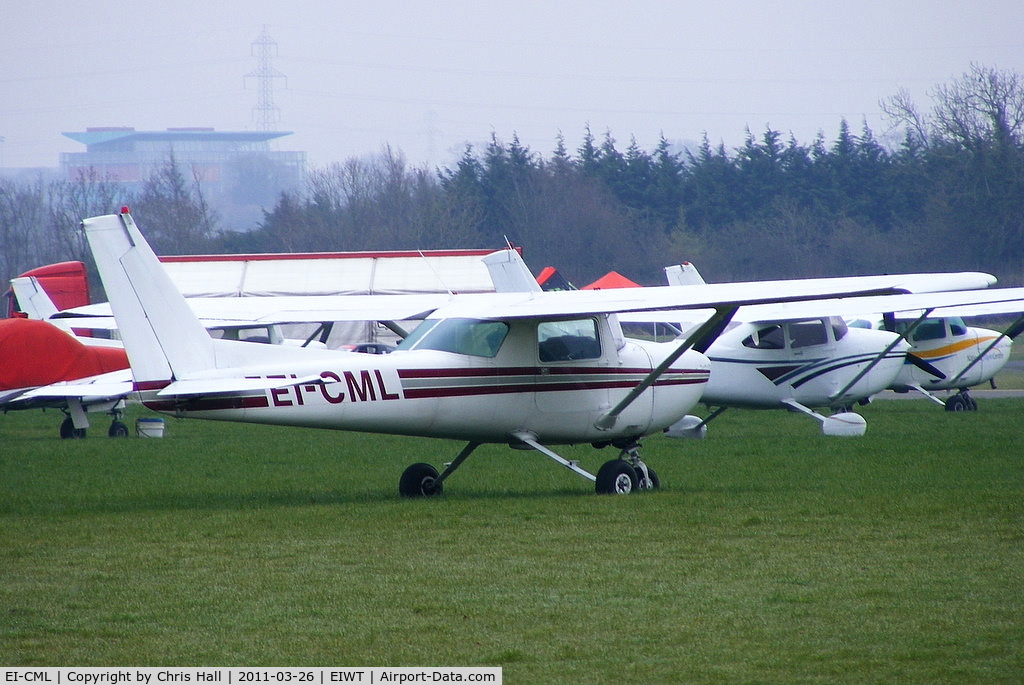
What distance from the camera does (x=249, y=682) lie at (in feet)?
16.7

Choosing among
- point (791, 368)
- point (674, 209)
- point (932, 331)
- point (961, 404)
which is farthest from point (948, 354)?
point (674, 209)

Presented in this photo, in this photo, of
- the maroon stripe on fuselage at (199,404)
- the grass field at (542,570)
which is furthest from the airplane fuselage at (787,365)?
the maroon stripe on fuselage at (199,404)

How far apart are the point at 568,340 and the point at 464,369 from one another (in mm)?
1120

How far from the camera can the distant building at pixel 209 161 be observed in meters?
131

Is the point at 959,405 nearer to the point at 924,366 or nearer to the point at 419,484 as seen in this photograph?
the point at 924,366

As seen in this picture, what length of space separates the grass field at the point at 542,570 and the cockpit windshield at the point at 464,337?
134 cm

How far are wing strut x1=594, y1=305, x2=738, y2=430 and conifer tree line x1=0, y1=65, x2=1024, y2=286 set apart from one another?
3973cm

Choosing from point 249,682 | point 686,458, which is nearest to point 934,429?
point 686,458

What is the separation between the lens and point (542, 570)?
7.67 metres

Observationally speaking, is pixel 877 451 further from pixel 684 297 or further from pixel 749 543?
pixel 749 543

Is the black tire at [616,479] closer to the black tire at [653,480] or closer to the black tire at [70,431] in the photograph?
the black tire at [653,480]

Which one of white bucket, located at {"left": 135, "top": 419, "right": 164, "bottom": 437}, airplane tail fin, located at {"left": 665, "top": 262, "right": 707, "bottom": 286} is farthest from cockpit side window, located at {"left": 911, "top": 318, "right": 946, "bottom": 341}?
white bucket, located at {"left": 135, "top": 419, "right": 164, "bottom": 437}

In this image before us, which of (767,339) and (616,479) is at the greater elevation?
(767,339)

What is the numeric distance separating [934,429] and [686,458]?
496 cm
